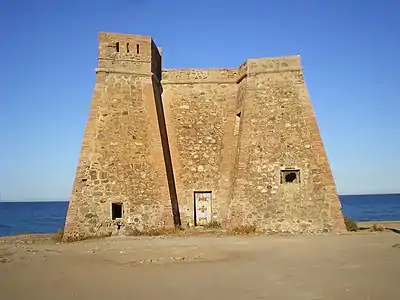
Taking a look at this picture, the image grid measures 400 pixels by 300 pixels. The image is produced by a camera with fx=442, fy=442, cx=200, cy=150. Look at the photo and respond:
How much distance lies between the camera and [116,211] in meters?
17.6

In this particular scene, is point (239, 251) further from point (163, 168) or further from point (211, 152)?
point (211, 152)

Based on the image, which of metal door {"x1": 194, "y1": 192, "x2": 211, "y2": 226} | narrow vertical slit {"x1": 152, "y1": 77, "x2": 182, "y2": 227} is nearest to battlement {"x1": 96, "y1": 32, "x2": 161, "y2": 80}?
narrow vertical slit {"x1": 152, "y1": 77, "x2": 182, "y2": 227}

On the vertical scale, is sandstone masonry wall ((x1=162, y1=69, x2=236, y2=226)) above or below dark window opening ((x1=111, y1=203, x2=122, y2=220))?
above

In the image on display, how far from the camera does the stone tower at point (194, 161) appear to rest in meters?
17.3

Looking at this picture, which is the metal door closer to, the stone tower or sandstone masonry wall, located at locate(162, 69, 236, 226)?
the stone tower

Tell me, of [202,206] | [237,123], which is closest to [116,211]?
[202,206]

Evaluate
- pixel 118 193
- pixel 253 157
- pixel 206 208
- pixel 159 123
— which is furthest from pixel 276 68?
pixel 118 193

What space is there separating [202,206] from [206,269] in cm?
1009

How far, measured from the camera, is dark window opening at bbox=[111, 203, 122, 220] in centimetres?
1725

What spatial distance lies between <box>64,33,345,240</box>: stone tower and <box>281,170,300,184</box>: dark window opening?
0.04m

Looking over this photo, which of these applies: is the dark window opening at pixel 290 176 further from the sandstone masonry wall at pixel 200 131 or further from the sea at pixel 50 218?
the sea at pixel 50 218

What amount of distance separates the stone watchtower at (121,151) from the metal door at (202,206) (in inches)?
110

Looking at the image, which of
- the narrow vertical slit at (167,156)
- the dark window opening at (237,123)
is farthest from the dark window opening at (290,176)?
the narrow vertical slit at (167,156)

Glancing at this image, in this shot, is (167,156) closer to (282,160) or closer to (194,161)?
(194,161)
